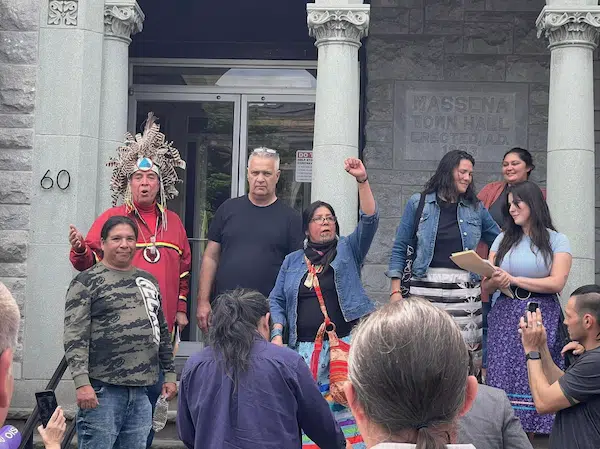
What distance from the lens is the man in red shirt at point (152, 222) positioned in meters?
6.48

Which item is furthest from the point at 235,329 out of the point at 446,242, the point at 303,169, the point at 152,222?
the point at 303,169

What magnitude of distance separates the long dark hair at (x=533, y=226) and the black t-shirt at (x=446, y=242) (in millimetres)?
300

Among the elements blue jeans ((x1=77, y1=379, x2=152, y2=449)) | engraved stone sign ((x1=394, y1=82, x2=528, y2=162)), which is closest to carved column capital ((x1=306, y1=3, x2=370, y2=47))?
engraved stone sign ((x1=394, y1=82, x2=528, y2=162))

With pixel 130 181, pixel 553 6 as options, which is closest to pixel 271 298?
pixel 130 181

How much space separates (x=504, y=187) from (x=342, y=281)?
2.11m

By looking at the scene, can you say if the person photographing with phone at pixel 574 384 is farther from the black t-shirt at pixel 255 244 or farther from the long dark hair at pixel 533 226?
the black t-shirt at pixel 255 244

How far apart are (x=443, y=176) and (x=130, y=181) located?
6.94ft

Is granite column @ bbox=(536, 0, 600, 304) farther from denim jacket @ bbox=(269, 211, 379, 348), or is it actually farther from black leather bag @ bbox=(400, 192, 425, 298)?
denim jacket @ bbox=(269, 211, 379, 348)

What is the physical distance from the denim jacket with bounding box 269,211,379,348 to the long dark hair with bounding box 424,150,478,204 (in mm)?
809

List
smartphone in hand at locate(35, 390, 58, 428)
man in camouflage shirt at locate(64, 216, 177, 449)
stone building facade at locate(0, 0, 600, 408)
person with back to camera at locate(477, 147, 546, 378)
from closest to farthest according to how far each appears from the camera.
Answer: smartphone in hand at locate(35, 390, 58, 428) < man in camouflage shirt at locate(64, 216, 177, 449) < person with back to camera at locate(477, 147, 546, 378) < stone building facade at locate(0, 0, 600, 408)

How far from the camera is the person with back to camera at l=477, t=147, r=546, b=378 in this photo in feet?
22.4

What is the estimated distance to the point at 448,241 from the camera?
6523mm

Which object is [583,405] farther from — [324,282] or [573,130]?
[573,130]

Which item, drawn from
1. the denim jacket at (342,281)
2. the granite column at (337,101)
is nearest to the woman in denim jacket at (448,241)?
the denim jacket at (342,281)
